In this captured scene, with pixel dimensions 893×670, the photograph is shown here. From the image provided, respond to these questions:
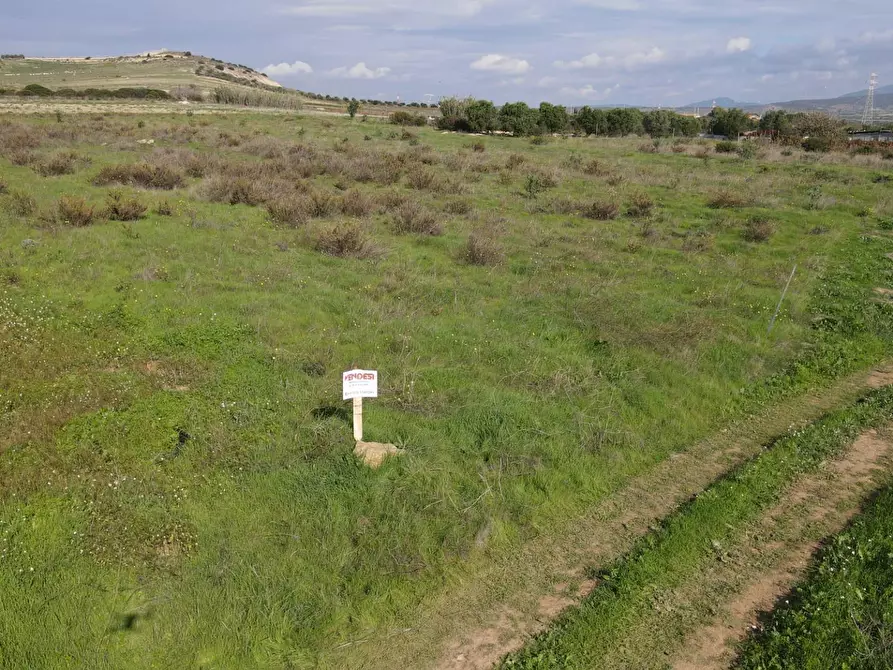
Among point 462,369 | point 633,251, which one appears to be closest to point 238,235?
point 462,369

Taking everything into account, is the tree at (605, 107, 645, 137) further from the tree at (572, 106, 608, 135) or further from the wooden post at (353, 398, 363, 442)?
the wooden post at (353, 398, 363, 442)

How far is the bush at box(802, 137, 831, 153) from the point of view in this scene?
123 feet

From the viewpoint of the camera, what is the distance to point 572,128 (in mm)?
52531

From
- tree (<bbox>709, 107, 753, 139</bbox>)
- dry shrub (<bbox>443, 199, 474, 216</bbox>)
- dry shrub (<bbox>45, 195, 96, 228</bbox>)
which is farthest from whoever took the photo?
tree (<bbox>709, 107, 753, 139</bbox>)

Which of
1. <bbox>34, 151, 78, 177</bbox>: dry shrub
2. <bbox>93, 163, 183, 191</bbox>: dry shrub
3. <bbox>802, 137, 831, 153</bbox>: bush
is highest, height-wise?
<bbox>802, 137, 831, 153</bbox>: bush

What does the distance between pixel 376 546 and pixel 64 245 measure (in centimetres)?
1142

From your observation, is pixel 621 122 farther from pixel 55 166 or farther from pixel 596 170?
pixel 55 166

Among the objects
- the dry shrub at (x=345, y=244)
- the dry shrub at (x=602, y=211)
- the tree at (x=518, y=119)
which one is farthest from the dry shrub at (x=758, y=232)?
the tree at (x=518, y=119)

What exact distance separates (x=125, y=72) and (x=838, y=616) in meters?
127

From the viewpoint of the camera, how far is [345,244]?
13.3m

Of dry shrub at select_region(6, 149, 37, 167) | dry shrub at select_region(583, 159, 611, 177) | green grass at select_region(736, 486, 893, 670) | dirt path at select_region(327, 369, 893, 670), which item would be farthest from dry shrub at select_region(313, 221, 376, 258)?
dry shrub at select_region(583, 159, 611, 177)

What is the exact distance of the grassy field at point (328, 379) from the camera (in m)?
4.65

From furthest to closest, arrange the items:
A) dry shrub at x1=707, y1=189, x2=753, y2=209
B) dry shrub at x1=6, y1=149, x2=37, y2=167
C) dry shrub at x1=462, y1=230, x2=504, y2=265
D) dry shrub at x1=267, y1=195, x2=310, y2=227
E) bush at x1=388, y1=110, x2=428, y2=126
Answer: bush at x1=388, y1=110, x2=428, y2=126, dry shrub at x1=6, y1=149, x2=37, y2=167, dry shrub at x1=707, y1=189, x2=753, y2=209, dry shrub at x1=267, y1=195, x2=310, y2=227, dry shrub at x1=462, y1=230, x2=504, y2=265

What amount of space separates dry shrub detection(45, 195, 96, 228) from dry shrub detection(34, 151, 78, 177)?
7.15 meters
